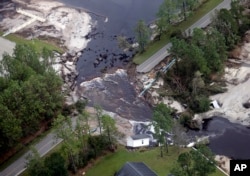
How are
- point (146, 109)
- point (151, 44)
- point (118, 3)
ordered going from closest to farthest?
point (146, 109)
point (151, 44)
point (118, 3)

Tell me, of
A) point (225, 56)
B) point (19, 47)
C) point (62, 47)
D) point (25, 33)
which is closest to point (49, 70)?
point (19, 47)

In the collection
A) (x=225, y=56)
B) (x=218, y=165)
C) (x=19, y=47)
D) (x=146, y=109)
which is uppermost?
(x=19, y=47)

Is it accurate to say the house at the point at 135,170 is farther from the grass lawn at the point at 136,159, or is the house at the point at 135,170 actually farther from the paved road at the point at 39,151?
the paved road at the point at 39,151

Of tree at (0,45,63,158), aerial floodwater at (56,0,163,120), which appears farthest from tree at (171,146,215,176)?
tree at (0,45,63,158)

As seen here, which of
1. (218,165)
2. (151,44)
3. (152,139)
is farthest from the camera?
(151,44)

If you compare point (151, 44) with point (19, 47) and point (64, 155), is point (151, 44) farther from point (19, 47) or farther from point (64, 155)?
point (64, 155)

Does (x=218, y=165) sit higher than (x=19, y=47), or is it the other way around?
(x=19, y=47)

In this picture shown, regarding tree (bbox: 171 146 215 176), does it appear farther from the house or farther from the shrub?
the shrub
